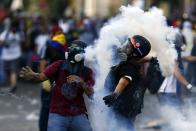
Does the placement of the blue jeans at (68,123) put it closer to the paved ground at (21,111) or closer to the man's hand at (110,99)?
the man's hand at (110,99)

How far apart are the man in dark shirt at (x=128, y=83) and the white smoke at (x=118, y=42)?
23cm

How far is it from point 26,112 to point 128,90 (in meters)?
5.73

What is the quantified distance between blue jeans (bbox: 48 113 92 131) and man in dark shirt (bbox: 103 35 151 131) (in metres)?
0.31

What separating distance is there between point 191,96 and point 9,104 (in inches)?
199

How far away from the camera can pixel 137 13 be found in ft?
24.4

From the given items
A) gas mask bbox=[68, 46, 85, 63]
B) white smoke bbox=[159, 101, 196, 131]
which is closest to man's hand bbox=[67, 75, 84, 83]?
gas mask bbox=[68, 46, 85, 63]

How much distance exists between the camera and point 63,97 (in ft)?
22.7

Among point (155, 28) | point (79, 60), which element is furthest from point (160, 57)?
point (79, 60)

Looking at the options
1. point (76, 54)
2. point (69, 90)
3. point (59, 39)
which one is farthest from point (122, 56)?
point (59, 39)

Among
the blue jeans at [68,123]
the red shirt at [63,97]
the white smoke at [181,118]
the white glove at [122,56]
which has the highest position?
the white glove at [122,56]

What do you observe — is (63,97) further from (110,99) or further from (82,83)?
(110,99)

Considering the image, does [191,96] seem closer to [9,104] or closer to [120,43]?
[120,43]

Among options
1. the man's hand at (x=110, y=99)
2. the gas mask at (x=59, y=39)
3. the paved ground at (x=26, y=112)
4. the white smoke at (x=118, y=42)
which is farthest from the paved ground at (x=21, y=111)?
the man's hand at (x=110, y=99)

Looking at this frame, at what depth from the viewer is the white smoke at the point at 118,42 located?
736cm
